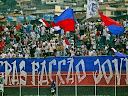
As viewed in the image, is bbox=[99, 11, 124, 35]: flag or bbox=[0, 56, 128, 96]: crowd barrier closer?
bbox=[0, 56, 128, 96]: crowd barrier

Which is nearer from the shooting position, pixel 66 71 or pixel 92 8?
pixel 66 71

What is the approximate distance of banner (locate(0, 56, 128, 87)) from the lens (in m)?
29.5

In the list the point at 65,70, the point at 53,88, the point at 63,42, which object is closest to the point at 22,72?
the point at 53,88

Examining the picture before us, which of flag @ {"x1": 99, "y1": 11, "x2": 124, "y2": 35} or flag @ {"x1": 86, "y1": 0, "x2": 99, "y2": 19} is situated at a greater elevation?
flag @ {"x1": 86, "y1": 0, "x2": 99, "y2": 19}

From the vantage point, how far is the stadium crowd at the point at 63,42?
32062 mm

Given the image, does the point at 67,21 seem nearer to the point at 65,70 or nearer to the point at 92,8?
the point at 92,8

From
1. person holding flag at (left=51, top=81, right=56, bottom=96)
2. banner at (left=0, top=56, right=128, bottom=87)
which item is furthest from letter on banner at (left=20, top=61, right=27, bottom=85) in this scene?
person holding flag at (left=51, top=81, right=56, bottom=96)

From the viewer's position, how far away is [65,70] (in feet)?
99.5

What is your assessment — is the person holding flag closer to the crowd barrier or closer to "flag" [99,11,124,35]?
the crowd barrier

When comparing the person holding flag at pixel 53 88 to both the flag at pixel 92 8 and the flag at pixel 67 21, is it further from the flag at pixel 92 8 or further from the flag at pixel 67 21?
the flag at pixel 92 8

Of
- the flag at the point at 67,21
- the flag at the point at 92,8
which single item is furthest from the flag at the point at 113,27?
the flag at the point at 67,21

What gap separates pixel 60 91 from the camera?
29875 millimetres

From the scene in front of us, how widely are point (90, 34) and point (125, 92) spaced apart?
5.17m

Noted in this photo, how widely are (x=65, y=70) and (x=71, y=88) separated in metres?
1.10
